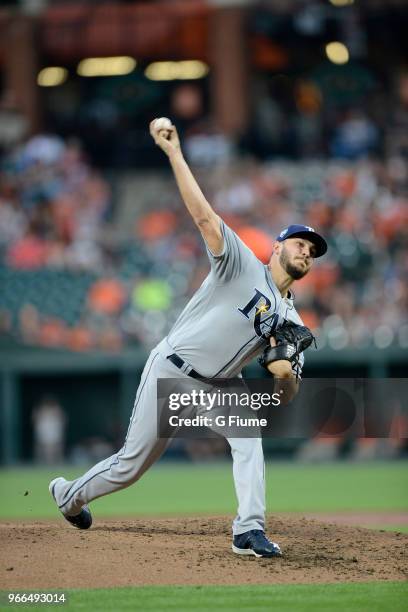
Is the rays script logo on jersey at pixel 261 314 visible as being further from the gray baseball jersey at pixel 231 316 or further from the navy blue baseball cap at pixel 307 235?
the navy blue baseball cap at pixel 307 235

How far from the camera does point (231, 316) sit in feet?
19.0

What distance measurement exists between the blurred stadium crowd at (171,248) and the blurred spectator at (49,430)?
86 centimetres

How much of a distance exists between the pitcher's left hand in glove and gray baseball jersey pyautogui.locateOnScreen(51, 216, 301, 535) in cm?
6

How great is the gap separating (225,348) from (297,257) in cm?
61

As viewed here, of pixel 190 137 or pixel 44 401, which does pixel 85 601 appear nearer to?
pixel 44 401

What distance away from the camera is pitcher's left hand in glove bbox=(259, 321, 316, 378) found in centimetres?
573

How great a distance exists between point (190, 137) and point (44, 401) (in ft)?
18.7

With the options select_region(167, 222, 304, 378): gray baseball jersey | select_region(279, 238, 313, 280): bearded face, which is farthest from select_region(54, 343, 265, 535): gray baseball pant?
select_region(279, 238, 313, 280): bearded face

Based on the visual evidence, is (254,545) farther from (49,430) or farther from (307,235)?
(49,430)

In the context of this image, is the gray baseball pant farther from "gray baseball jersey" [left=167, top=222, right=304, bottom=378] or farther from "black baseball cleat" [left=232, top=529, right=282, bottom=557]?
"gray baseball jersey" [left=167, top=222, right=304, bottom=378]

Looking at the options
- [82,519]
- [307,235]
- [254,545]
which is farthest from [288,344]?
[82,519]

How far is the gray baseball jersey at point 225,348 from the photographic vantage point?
5.79m

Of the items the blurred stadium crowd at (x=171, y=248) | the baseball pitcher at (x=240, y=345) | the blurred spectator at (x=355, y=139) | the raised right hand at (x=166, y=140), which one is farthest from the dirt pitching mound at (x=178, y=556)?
the blurred spectator at (x=355, y=139)

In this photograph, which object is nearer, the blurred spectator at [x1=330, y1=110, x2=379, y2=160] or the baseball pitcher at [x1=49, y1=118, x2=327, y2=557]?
the baseball pitcher at [x1=49, y1=118, x2=327, y2=557]
